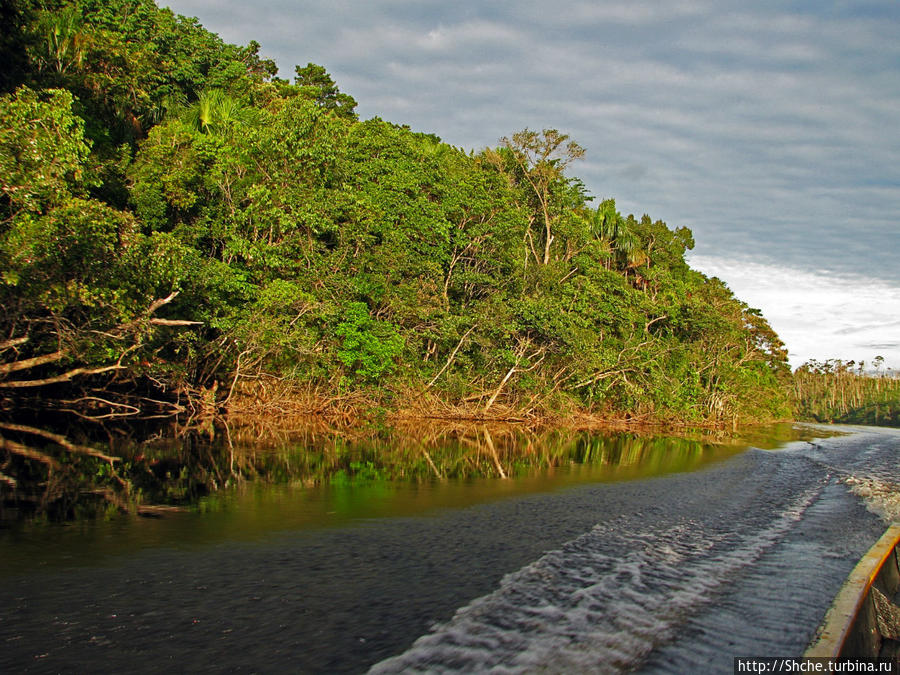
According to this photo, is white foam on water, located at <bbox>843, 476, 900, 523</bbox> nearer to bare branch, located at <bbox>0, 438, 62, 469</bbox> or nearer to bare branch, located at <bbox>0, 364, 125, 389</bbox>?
bare branch, located at <bbox>0, 438, 62, 469</bbox>

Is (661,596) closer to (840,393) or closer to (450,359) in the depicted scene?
(450,359)

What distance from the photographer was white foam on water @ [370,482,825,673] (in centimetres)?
341

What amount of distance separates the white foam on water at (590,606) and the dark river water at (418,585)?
0.02m

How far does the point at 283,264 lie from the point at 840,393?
82.8 meters

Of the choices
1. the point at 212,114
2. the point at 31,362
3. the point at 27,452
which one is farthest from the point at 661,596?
the point at 212,114

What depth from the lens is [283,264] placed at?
765 inches

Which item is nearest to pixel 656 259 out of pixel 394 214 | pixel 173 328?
pixel 394 214

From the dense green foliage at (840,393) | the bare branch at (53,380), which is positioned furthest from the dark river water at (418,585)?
the dense green foliage at (840,393)

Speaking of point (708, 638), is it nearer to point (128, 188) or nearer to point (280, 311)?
point (280, 311)

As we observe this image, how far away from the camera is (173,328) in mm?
17812

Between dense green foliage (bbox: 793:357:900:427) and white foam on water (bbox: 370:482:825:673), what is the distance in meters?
78.2

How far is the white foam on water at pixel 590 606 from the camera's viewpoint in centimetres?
341

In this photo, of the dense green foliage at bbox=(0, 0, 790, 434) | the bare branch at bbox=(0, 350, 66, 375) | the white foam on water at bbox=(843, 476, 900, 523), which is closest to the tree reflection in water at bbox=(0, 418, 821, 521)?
the bare branch at bbox=(0, 350, 66, 375)

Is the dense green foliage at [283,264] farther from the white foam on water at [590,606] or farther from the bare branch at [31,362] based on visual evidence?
the white foam on water at [590,606]
